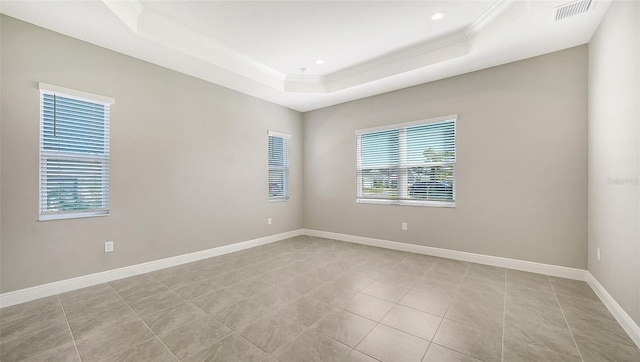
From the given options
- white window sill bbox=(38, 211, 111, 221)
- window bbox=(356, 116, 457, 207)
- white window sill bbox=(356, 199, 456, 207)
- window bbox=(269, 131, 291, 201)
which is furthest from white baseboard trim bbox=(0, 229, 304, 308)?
window bbox=(356, 116, 457, 207)

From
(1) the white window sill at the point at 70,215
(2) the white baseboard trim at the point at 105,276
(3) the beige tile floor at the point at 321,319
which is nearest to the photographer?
(3) the beige tile floor at the point at 321,319

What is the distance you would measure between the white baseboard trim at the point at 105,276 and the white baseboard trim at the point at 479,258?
2177mm

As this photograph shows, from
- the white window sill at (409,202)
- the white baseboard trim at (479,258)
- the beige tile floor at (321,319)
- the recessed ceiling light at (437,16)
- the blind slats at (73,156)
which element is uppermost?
the recessed ceiling light at (437,16)

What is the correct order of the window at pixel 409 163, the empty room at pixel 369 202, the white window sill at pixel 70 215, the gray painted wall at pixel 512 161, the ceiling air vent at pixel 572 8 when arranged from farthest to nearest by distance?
1. the window at pixel 409 163
2. the gray painted wall at pixel 512 161
3. the white window sill at pixel 70 215
4. the ceiling air vent at pixel 572 8
5. the empty room at pixel 369 202

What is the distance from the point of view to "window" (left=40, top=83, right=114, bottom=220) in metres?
2.70

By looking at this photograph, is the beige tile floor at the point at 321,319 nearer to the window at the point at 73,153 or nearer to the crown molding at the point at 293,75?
the window at the point at 73,153

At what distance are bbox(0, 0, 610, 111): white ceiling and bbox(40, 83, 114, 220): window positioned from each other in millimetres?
736

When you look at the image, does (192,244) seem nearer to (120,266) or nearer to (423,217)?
(120,266)

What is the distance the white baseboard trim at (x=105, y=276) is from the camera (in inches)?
98.7

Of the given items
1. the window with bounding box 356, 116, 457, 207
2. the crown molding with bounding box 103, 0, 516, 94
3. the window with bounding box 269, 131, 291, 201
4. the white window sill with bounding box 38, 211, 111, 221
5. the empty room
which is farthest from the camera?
the window with bounding box 269, 131, 291, 201

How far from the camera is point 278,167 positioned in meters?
5.32

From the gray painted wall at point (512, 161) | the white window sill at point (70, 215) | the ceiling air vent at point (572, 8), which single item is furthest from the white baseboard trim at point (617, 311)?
the white window sill at point (70, 215)

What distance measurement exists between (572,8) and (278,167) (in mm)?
4563

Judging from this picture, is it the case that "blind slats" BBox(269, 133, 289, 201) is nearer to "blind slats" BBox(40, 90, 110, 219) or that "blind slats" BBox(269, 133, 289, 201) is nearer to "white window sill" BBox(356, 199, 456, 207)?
"white window sill" BBox(356, 199, 456, 207)
